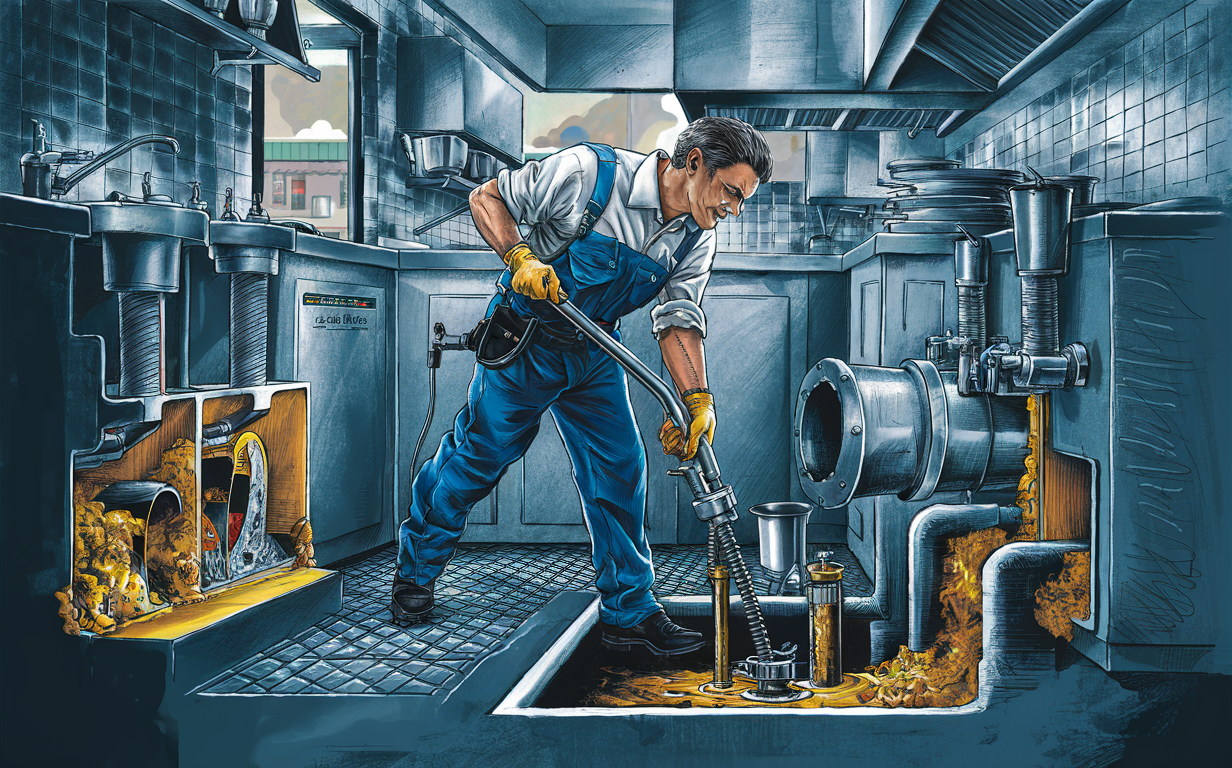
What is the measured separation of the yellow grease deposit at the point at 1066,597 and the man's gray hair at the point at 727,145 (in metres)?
1.06

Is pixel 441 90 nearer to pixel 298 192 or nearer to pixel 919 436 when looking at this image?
pixel 298 192

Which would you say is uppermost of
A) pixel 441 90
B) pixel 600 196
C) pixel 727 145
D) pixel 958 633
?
pixel 441 90

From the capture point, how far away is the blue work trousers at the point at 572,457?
200 centimetres

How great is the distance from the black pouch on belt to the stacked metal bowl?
42.5 inches

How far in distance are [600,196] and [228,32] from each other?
1.21m

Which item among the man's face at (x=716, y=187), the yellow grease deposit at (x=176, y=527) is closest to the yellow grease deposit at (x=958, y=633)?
the man's face at (x=716, y=187)

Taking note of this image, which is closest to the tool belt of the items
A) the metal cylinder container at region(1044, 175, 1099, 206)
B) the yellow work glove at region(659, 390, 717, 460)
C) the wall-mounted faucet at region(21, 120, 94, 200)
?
the yellow work glove at region(659, 390, 717, 460)

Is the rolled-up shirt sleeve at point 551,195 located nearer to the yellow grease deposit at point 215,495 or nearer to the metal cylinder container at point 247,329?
the metal cylinder container at point 247,329

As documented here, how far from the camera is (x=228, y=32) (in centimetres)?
218

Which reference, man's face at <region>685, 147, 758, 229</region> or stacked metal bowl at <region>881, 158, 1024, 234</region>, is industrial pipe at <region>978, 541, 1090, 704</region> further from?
man's face at <region>685, 147, 758, 229</region>

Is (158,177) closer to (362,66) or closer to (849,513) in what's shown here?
(362,66)

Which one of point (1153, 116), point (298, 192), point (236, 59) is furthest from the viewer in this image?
point (298, 192)

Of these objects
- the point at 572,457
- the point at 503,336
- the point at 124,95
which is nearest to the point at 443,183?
the point at 124,95

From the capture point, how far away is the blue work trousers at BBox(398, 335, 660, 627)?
2.00m
